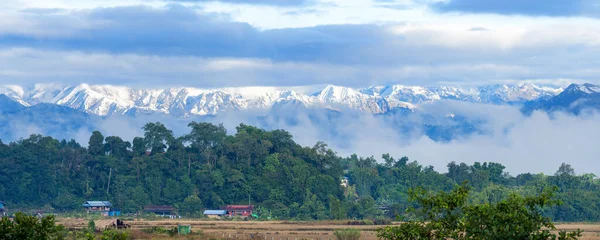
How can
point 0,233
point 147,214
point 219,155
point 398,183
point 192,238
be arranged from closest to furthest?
point 0,233, point 192,238, point 147,214, point 219,155, point 398,183

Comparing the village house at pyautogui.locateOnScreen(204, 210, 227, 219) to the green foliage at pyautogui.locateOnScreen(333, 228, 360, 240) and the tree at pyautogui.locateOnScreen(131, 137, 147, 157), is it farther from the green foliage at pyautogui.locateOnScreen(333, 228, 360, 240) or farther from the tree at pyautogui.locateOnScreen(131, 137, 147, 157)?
the green foliage at pyautogui.locateOnScreen(333, 228, 360, 240)

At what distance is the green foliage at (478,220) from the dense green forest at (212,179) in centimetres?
9556

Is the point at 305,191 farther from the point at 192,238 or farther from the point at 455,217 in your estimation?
the point at 455,217

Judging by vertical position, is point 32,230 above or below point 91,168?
below

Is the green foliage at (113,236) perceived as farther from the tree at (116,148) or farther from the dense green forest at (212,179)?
the tree at (116,148)

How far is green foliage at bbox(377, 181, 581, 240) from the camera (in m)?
28.3

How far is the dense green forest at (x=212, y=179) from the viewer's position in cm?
13275

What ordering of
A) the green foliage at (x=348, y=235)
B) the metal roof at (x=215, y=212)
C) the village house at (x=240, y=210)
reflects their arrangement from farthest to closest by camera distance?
the village house at (x=240, y=210) < the metal roof at (x=215, y=212) < the green foliage at (x=348, y=235)

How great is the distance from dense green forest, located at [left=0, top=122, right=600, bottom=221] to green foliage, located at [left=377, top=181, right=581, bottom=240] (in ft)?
314

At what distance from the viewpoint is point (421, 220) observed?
30047 mm

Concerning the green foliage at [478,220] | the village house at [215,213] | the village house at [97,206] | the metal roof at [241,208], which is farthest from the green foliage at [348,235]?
the village house at [97,206]

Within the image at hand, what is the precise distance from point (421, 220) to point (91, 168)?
121 m

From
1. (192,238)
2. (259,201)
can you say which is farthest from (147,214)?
(192,238)

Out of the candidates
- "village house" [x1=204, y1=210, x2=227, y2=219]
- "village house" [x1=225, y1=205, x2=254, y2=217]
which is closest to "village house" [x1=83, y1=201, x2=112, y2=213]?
"village house" [x1=204, y1=210, x2=227, y2=219]
